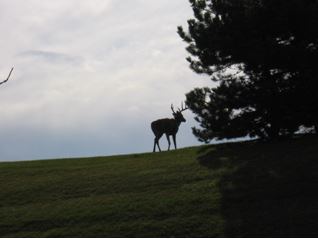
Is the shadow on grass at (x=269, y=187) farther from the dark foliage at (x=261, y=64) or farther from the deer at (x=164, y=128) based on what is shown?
the deer at (x=164, y=128)

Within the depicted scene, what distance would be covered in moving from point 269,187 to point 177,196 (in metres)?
2.79

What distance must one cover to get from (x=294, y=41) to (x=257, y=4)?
2.24 meters

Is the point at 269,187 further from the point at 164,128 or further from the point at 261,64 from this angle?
the point at 164,128

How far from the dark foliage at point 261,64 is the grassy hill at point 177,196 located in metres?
1.10

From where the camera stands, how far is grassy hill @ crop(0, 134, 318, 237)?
56.5ft

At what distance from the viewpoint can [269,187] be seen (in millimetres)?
19984

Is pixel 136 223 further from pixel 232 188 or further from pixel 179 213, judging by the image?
pixel 232 188

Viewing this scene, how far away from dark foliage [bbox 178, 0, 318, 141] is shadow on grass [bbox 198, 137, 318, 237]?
1.06 metres

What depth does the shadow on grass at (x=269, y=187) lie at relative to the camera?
16641 mm

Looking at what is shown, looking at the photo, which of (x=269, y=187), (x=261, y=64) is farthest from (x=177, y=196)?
(x=261, y=64)

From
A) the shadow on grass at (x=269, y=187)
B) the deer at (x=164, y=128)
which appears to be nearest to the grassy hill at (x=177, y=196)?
the shadow on grass at (x=269, y=187)

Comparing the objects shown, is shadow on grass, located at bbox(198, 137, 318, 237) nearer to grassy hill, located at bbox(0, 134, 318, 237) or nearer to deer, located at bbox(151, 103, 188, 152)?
grassy hill, located at bbox(0, 134, 318, 237)

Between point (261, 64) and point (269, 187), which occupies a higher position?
point (261, 64)

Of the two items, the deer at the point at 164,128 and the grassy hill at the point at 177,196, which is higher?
the deer at the point at 164,128
